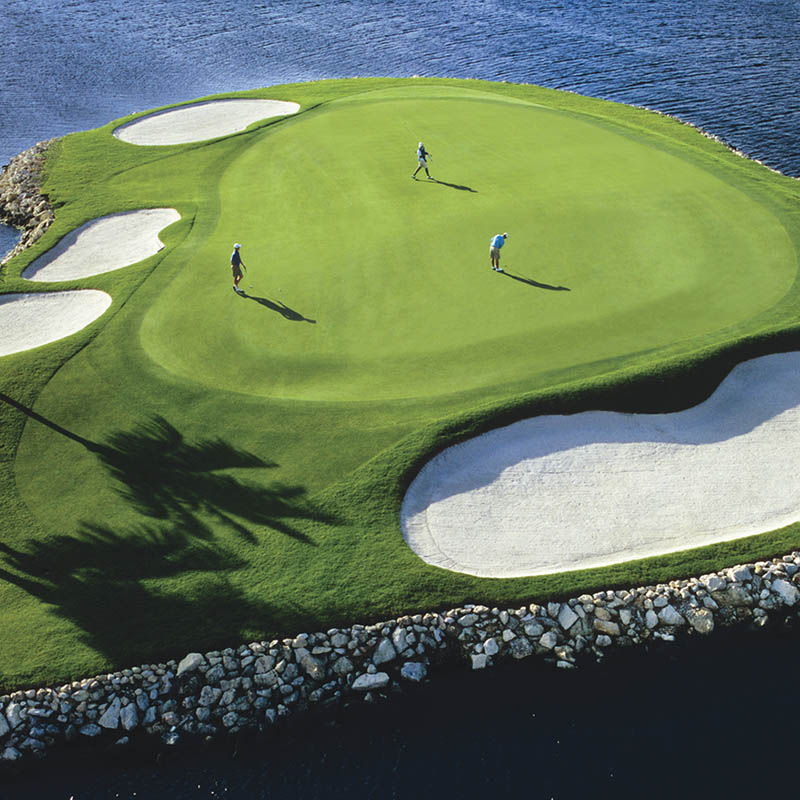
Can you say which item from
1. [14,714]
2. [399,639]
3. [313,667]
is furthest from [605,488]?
[14,714]

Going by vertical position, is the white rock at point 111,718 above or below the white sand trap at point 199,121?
below

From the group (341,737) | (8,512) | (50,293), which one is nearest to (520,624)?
(341,737)

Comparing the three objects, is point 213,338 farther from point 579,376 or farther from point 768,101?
point 768,101

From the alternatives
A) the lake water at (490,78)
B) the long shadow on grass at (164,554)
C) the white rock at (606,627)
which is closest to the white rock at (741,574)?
the lake water at (490,78)

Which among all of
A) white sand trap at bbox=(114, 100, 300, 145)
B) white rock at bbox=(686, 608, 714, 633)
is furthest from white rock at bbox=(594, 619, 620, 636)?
white sand trap at bbox=(114, 100, 300, 145)

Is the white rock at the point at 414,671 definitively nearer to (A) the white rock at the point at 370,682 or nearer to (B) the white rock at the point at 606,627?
(A) the white rock at the point at 370,682

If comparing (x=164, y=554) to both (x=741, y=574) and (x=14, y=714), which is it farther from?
(x=741, y=574)
